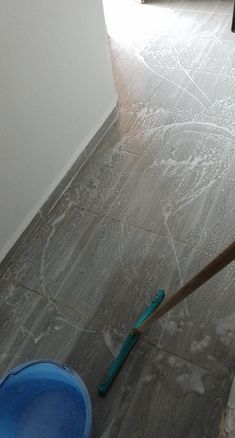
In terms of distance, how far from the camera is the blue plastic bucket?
0.96m

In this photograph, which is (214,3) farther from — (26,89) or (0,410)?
(0,410)

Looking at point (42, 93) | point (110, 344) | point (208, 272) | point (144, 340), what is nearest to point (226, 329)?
point (144, 340)

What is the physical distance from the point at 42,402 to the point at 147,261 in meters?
0.57

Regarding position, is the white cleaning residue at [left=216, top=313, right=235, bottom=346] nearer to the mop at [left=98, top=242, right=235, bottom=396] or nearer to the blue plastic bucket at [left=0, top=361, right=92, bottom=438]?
the mop at [left=98, top=242, right=235, bottom=396]

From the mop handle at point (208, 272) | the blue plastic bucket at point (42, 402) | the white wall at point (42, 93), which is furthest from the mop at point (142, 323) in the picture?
the white wall at point (42, 93)

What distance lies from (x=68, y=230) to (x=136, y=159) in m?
0.47

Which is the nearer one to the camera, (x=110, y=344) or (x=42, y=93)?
(x=110, y=344)

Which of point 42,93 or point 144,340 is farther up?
point 42,93

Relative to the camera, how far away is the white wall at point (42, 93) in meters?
1.15

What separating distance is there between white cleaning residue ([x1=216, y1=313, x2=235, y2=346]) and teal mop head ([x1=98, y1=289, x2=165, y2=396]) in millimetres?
198

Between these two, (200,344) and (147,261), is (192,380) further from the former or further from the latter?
(147,261)

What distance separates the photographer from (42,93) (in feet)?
4.33

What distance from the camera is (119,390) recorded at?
106 centimetres

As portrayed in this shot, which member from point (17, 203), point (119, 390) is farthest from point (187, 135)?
point (119, 390)
